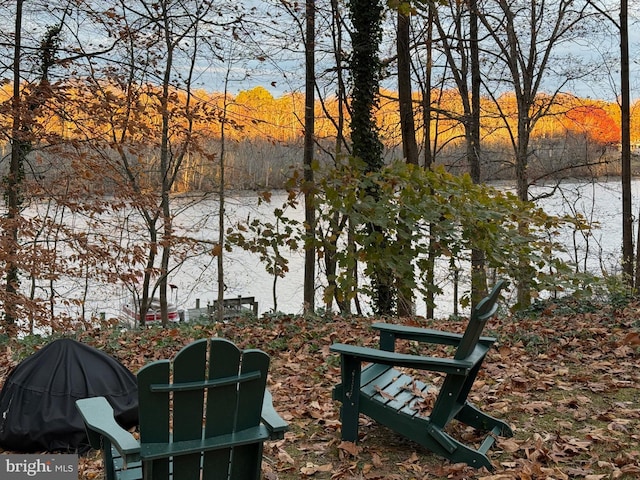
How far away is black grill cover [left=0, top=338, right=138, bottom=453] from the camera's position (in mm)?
3781

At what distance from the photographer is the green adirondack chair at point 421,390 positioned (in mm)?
2961

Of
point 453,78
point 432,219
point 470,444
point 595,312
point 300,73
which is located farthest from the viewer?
point 453,78

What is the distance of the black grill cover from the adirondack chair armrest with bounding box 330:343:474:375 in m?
1.76

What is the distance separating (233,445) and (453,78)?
16258 mm

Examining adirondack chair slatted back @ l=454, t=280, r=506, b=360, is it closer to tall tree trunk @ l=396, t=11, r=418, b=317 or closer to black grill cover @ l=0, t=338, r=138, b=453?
black grill cover @ l=0, t=338, r=138, b=453

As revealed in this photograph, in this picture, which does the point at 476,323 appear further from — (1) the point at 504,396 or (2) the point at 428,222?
(2) the point at 428,222

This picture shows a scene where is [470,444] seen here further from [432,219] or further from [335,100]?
[335,100]

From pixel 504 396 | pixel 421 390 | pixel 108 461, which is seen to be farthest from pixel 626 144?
pixel 108 461

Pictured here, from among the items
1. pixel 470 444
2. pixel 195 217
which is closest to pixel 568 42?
pixel 195 217

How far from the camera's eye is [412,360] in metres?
3.04

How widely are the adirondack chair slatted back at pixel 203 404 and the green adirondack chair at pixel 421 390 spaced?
85 cm

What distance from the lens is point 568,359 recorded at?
5168 mm

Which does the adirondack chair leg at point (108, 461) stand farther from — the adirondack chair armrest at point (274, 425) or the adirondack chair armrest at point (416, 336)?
the adirondack chair armrest at point (416, 336)

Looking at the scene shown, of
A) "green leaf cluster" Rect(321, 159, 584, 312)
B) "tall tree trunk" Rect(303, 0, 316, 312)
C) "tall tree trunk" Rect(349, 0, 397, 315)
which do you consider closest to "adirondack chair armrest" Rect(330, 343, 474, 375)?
"green leaf cluster" Rect(321, 159, 584, 312)
